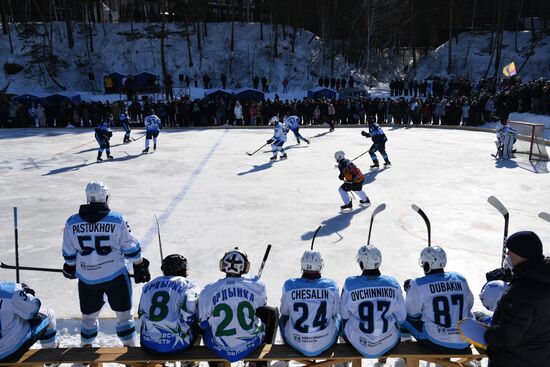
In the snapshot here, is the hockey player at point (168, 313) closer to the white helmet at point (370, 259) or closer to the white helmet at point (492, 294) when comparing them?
the white helmet at point (370, 259)

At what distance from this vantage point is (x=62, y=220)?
862 centimetres

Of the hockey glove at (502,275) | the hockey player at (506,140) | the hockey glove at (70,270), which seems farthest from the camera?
the hockey player at (506,140)

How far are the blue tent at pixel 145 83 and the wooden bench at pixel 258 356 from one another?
3041 centimetres

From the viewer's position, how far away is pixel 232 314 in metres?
3.42

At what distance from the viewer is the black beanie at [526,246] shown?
2.48m

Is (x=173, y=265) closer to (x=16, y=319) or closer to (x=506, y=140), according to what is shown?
(x=16, y=319)

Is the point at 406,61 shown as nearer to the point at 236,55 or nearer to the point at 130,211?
the point at 236,55

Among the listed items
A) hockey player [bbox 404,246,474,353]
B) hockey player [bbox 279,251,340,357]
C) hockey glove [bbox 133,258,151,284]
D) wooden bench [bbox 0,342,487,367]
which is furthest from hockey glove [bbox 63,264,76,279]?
hockey player [bbox 404,246,474,353]

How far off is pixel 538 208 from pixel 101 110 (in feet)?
62.9

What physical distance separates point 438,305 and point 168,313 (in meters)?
1.96

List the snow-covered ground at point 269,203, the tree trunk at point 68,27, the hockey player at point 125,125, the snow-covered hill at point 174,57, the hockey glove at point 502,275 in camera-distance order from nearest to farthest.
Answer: the hockey glove at point 502,275
the snow-covered ground at point 269,203
the hockey player at point 125,125
the snow-covered hill at point 174,57
the tree trunk at point 68,27

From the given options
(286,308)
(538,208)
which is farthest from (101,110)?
(286,308)

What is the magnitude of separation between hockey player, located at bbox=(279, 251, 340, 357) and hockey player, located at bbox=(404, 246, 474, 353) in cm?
61

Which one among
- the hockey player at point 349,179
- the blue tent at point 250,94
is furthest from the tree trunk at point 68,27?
the hockey player at point 349,179
